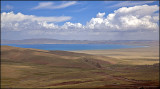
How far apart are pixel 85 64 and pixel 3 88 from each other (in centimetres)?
10201

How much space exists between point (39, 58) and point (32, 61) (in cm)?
960

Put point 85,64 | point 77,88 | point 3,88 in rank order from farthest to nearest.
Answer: point 85,64 < point 3,88 < point 77,88

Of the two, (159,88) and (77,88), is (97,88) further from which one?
(159,88)

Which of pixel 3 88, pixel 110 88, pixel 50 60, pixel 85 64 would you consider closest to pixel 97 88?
pixel 110 88

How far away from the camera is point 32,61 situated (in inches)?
7244

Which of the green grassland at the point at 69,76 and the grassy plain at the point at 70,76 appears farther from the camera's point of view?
the green grassland at the point at 69,76

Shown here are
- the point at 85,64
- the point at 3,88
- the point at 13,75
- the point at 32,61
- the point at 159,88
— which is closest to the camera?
the point at 159,88

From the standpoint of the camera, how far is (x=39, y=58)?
192 m

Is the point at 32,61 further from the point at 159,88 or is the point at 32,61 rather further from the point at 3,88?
the point at 159,88

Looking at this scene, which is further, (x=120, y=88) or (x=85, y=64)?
(x=85, y=64)

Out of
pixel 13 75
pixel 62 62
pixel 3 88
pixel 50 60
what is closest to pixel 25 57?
pixel 50 60

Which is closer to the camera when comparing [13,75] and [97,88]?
[97,88]

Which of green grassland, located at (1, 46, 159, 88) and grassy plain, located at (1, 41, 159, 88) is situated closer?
grassy plain, located at (1, 41, 159, 88)

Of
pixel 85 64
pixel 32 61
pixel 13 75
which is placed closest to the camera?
pixel 13 75
